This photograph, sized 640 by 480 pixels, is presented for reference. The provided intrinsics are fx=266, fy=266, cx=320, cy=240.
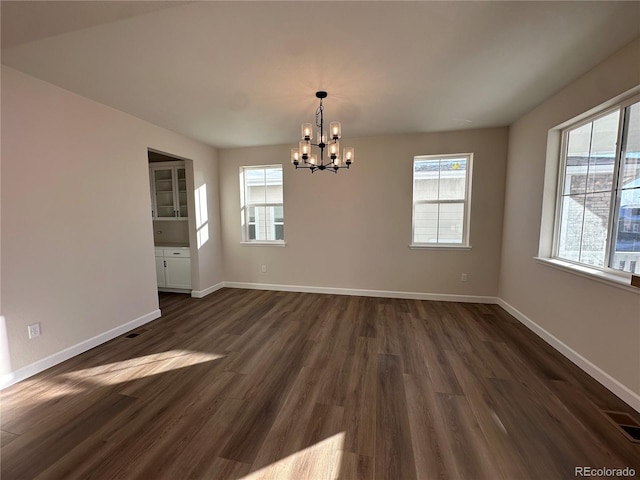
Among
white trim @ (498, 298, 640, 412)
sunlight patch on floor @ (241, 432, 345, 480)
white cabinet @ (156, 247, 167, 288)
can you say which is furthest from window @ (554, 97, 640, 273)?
white cabinet @ (156, 247, 167, 288)

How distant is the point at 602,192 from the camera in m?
2.35

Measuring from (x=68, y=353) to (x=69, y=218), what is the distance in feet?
4.32

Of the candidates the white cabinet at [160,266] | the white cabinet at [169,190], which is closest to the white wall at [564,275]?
the white cabinet at [169,190]

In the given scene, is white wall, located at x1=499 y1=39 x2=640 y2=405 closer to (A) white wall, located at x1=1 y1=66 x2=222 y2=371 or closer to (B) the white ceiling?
(B) the white ceiling

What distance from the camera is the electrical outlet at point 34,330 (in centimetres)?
232

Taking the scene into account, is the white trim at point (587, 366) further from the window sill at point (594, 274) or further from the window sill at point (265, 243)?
the window sill at point (265, 243)

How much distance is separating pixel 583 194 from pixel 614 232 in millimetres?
550

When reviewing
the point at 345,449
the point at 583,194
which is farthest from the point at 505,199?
the point at 345,449

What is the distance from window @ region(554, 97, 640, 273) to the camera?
2.07 metres

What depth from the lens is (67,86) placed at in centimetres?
248

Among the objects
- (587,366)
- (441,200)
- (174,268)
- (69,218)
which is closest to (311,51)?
(69,218)

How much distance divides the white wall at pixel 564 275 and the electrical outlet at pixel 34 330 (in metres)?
4.76

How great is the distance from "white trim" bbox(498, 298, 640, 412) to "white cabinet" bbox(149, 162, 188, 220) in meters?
5.33

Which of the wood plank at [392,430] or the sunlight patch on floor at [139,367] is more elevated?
the wood plank at [392,430]
